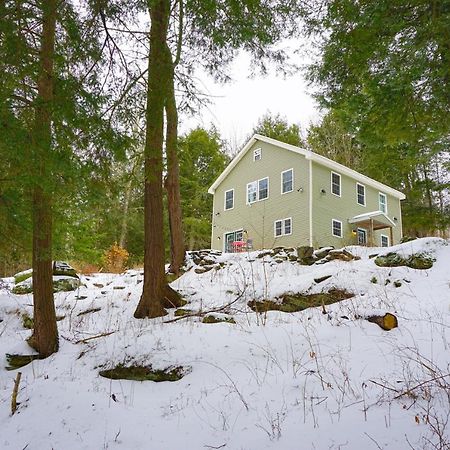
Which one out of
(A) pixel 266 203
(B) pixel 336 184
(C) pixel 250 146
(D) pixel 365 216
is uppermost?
(C) pixel 250 146

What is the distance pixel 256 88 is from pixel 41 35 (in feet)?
13.7

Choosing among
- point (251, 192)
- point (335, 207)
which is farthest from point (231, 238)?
point (335, 207)

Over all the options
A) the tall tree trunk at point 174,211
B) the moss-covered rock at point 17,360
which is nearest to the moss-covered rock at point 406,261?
the tall tree trunk at point 174,211

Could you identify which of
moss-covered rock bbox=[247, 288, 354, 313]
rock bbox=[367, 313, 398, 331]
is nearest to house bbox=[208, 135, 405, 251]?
moss-covered rock bbox=[247, 288, 354, 313]

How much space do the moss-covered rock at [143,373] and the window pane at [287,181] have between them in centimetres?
1320

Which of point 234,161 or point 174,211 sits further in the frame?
point 234,161

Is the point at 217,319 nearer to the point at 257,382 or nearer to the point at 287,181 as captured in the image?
the point at 257,382

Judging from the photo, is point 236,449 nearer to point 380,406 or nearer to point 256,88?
point 380,406

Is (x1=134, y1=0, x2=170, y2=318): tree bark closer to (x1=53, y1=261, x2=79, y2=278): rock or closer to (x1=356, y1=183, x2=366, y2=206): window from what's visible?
(x1=53, y1=261, x2=79, y2=278): rock

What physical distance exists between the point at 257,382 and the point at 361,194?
644 inches

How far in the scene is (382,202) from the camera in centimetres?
1925

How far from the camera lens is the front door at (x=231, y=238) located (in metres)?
17.7

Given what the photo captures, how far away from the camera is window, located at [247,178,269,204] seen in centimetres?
1748

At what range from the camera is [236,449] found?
2.67m
